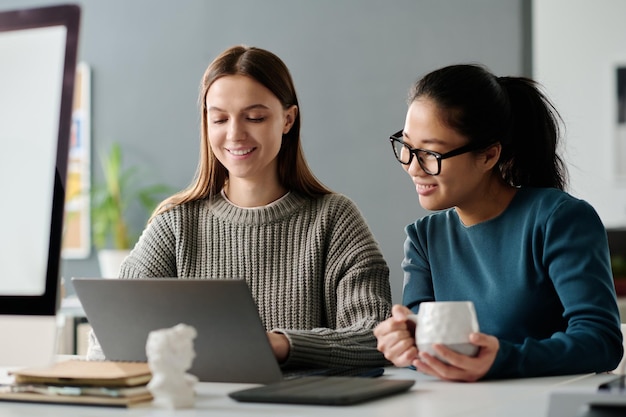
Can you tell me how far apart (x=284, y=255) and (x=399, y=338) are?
62 centimetres

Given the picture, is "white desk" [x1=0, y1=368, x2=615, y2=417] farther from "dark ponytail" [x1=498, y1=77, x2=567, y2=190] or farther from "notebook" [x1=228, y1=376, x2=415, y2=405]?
"dark ponytail" [x1=498, y1=77, x2=567, y2=190]

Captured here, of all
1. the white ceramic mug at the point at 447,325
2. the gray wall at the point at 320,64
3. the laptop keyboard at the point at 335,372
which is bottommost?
the laptop keyboard at the point at 335,372

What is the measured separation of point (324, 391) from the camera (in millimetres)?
1115

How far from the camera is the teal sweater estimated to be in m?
1.40

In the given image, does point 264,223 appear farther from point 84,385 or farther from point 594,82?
point 594,82

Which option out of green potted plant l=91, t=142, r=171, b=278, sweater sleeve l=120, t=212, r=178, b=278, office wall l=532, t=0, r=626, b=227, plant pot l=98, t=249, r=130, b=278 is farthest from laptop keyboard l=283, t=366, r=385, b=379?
office wall l=532, t=0, r=626, b=227

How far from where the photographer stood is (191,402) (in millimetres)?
1091

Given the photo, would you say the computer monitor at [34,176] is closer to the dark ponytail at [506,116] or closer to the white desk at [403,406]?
the white desk at [403,406]

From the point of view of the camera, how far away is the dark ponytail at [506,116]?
1.59 m

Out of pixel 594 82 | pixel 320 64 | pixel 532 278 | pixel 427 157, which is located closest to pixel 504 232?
pixel 532 278

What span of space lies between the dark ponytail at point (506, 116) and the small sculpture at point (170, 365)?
70 centimetres

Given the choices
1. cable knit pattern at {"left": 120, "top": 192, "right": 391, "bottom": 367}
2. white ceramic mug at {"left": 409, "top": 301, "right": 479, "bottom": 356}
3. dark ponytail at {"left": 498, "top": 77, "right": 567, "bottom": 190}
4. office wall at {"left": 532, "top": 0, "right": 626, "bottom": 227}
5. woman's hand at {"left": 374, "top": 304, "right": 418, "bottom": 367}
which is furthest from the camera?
office wall at {"left": 532, "top": 0, "right": 626, "bottom": 227}

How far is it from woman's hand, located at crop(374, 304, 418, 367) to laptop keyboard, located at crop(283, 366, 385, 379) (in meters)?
0.05

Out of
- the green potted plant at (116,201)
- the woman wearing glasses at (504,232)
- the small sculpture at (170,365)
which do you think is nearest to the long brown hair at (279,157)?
the woman wearing glasses at (504,232)
